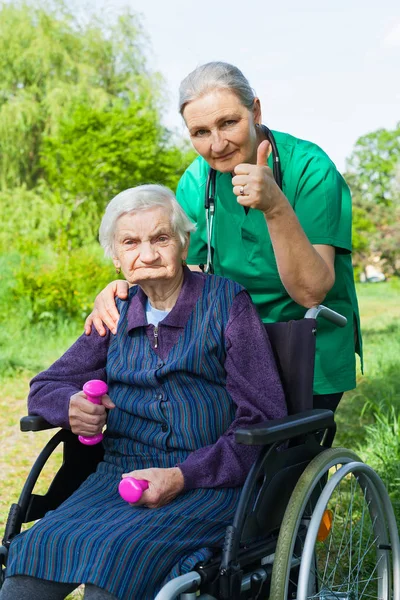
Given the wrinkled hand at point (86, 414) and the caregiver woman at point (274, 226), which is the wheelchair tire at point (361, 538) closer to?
the caregiver woman at point (274, 226)

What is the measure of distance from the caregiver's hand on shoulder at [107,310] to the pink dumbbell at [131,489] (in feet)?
1.78

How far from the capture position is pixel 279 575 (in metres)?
1.99

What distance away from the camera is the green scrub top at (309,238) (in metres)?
2.51

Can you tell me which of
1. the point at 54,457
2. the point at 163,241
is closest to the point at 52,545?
the point at 163,241

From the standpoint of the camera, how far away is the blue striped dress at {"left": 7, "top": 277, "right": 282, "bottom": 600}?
1924mm

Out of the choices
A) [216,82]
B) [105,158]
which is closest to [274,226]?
[216,82]

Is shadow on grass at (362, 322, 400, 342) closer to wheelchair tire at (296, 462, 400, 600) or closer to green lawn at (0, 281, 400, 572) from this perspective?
green lawn at (0, 281, 400, 572)

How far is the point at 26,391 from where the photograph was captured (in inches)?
268

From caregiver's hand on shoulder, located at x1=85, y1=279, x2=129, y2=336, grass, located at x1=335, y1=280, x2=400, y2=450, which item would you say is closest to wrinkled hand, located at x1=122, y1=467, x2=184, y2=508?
caregiver's hand on shoulder, located at x1=85, y1=279, x2=129, y2=336

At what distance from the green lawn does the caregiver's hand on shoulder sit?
5.98 ft

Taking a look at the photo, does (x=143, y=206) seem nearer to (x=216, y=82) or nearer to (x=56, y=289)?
(x=216, y=82)

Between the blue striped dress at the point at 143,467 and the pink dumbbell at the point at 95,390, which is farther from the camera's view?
the pink dumbbell at the point at 95,390

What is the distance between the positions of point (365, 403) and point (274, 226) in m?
4.03

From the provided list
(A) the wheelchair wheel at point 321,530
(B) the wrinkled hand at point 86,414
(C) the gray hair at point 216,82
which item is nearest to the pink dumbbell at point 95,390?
(B) the wrinkled hand at point 86,414
